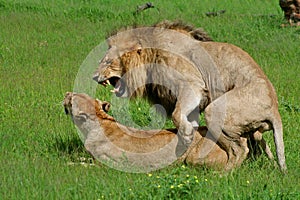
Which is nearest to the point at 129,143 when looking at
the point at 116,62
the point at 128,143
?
the point at 128,143

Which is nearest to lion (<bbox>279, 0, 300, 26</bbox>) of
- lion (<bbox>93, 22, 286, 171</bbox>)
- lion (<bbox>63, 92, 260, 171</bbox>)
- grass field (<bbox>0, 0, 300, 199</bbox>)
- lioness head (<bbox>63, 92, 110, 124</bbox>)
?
grass field (<bbox>0, 0, 300, 199</bbox>)

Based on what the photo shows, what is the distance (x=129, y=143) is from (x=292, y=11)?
364 inches

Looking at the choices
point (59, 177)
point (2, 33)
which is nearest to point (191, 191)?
point (59, 177)

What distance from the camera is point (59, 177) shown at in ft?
20.2

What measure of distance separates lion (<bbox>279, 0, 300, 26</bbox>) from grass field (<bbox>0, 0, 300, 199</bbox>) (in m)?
0.33

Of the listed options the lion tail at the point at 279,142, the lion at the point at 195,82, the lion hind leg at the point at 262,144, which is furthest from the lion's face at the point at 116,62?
the lion tail at the point at 279,142

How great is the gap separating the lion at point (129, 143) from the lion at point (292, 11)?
8791 millimetres

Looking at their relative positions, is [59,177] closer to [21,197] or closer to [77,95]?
[21,197]

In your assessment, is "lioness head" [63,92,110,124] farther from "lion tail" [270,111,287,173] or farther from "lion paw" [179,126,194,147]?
"lion tail" [270,111,287,173]

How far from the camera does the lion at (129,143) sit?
22.2 ft

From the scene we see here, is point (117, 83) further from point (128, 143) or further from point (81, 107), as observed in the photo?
point (128, 143)

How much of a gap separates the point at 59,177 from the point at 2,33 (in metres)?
8.37

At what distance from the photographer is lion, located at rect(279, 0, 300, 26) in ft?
50.0

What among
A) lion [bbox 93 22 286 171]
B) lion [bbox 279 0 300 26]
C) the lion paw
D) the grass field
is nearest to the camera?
the grass field
